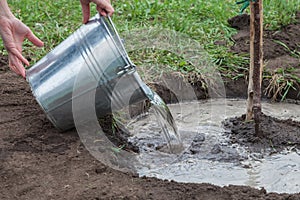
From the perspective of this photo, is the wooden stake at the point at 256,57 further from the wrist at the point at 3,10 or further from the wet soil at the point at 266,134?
the wrist at the point at 3,10

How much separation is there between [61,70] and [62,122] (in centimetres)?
36

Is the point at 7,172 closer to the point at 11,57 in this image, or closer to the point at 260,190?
the point at 11,57

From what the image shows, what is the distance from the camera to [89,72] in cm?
358

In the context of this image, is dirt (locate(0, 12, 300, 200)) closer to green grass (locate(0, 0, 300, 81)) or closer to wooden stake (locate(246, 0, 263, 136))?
wooden stake (locate(246, 0, 263, 136))

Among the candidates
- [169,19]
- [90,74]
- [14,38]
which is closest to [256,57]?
[90,74]

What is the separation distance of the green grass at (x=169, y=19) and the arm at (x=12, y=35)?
1.27m

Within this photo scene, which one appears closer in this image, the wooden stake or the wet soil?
the wooden stake

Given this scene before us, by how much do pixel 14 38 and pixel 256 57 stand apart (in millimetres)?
1523

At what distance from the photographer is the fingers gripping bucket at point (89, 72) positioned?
3566 mm

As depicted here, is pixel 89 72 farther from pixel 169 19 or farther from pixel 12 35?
pixel 169 19

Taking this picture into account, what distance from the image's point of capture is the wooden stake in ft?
12.3

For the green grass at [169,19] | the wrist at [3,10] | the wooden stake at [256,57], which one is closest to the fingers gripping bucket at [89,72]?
the wrist at [3,10]

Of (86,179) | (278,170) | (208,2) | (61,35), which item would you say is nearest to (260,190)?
(278,170)

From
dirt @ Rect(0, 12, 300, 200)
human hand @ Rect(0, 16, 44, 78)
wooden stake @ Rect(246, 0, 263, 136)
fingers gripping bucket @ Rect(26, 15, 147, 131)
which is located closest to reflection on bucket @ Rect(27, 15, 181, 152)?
fingers gripping bucket @ Rect(26, 15, 147, 131)
